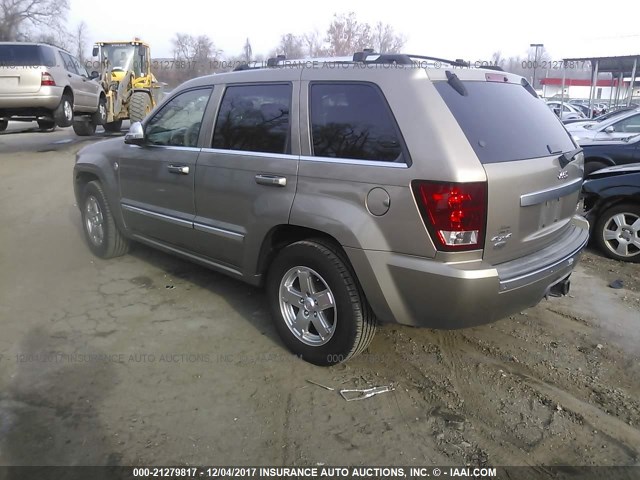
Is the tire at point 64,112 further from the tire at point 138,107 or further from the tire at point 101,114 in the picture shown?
the tire at point 138,107

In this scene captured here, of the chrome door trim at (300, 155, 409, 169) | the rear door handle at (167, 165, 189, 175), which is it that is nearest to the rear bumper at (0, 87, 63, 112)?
the rear door handle at (167, 165, 189, 175)

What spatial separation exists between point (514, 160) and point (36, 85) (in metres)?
10.8

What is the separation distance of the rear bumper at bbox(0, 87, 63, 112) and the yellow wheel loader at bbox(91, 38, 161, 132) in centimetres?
319

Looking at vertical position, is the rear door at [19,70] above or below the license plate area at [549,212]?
above

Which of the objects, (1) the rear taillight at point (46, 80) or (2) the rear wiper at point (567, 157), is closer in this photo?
(2) the rear wiper at point (567, 157)

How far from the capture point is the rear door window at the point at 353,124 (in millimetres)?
2879

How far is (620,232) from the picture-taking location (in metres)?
5.48

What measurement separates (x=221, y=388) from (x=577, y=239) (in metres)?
2.56

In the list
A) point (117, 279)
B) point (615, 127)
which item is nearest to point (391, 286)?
point (117, 279)

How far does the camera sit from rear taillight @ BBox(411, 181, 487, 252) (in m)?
2.63

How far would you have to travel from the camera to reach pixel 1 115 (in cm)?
1100

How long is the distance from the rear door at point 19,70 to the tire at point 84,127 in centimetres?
374

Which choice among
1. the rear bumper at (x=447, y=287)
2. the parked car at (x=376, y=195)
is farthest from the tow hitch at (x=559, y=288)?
the rear bumper at (x=447, y=287)

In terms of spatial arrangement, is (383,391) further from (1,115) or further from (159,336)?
(1,115)
